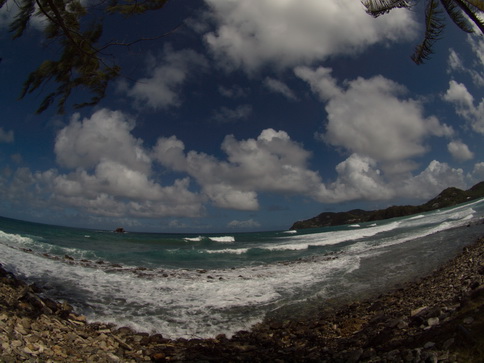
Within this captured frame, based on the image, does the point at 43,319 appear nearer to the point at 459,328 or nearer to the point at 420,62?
the point at 459,328

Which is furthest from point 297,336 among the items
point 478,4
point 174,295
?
point 478,4

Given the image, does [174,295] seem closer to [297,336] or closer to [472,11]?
[297,336]

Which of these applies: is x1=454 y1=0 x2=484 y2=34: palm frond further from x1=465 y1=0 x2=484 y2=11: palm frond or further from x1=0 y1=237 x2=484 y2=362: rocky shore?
x1=0 y1=237 x2=484 y2=362: rocky shore

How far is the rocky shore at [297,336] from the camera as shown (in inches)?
161

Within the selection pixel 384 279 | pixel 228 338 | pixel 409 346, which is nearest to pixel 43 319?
pixel 228 338

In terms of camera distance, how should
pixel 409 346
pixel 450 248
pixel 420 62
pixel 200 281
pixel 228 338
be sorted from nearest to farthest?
pixel 409 346 < pixel 228 338 < pixel 420 62 < pixel 200 281 < pixel 450 248

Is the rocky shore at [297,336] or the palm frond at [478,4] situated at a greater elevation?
the palm frond at [478,4]

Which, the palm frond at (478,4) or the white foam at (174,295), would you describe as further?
the white foam at (174,295)

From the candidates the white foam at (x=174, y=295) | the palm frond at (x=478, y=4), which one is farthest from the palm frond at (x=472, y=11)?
the white foam at (x=174, y=295)

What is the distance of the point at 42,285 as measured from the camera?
10.3 meters

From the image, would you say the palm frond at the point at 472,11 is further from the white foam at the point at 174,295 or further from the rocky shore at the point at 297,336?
the white foam at the point at 174,295

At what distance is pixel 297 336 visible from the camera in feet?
21.9

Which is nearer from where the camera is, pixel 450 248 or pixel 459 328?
pixel 459 328

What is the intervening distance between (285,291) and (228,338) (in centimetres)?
504
